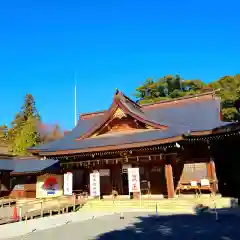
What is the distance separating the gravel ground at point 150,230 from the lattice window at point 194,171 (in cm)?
546

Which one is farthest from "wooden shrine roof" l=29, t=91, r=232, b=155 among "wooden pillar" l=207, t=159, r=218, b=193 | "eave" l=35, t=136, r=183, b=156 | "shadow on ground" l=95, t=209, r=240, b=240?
"shadow on ground" l=95, t=209, r=240, b=240

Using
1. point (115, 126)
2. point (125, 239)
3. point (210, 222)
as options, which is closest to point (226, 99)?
point (115, 126)

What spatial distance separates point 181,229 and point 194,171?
8.76m

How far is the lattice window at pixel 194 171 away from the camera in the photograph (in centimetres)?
1780

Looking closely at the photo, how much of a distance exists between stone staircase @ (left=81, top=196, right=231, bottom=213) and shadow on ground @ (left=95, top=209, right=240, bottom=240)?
121 inches

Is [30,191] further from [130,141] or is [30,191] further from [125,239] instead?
[125,239]

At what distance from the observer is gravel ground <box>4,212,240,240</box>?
873 cm

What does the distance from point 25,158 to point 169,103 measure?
16.6 meters

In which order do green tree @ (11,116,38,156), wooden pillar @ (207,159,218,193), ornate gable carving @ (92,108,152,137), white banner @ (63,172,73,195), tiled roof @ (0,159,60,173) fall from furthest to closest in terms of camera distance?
green tree @ (11,116,38,156) < tiled roof @ (0,159,60,173) < ornate gable carving @ (92,108,152,137) < white banner @ (63,172,73,195) < wooden pillar @ (207,159,218,193)

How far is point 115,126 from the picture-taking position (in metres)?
21.6

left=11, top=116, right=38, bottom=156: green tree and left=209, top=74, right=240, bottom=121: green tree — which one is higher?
left=209, top=74, right=240, bottom=121: green tree

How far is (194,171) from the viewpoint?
1805 centimetres

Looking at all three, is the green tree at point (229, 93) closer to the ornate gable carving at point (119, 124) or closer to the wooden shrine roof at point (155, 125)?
the wooden shrine roof at point (155, 125)

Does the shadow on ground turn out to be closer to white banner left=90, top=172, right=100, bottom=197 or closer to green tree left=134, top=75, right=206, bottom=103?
white banner left=90, top=172, right=100, bottom=197
